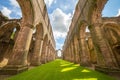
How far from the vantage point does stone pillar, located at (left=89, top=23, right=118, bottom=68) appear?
6.05 metres

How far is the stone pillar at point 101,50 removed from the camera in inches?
238

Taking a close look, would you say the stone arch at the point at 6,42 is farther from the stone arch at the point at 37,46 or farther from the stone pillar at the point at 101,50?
the stone pillar at the point at 101,50

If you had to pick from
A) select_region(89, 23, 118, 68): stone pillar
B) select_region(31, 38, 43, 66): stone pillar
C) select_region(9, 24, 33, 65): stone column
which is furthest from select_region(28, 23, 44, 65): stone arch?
select_region(89, 23, 118, 68): stone pillar

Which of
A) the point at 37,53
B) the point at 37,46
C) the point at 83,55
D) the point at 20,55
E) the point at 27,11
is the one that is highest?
the point at 27,11

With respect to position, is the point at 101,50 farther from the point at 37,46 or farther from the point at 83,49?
the point at 37,46

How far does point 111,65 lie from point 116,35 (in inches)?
444

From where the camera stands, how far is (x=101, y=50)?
259 inches

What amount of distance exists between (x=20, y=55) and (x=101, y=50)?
5.61 metres

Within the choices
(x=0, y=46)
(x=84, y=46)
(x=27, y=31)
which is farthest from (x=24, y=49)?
(x=0, y=46)

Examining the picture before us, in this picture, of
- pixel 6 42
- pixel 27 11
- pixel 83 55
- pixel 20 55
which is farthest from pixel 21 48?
pixel 6 42

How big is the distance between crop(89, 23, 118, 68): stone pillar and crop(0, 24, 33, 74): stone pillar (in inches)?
203

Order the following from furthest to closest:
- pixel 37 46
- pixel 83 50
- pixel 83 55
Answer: pixel 37 46, pixel 83 50, pixel 83 55

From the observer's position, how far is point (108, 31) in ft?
52.2

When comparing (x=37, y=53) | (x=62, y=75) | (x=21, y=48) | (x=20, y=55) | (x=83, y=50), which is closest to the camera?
(x=62, y=75)
